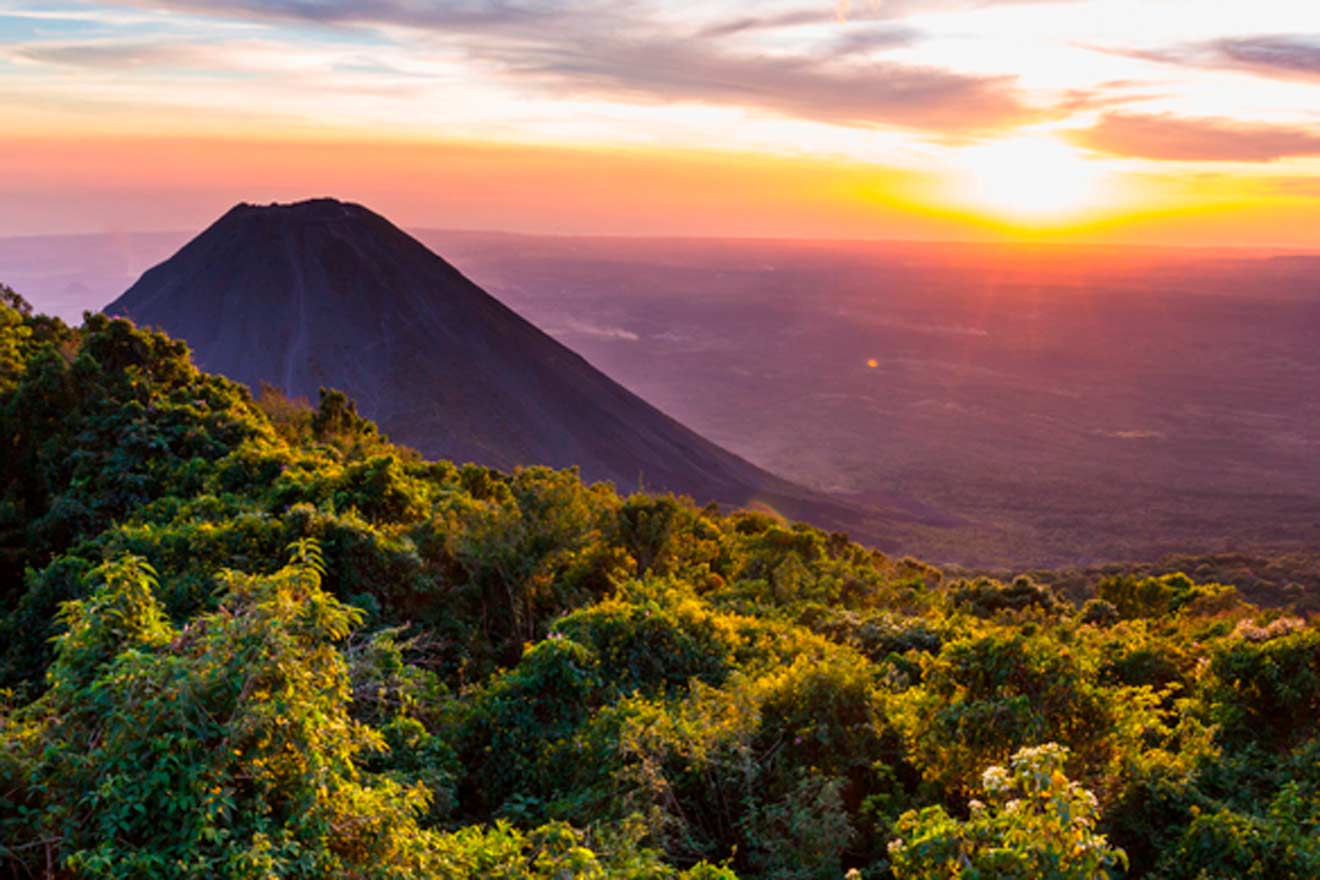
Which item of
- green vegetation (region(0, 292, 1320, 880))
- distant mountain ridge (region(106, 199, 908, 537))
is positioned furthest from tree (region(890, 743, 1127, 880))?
distant mountain ridge (region(106, 199, 908, 537))

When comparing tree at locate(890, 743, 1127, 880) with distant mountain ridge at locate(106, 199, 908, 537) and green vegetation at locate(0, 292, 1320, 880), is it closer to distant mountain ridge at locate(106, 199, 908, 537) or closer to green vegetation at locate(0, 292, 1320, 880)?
green vegetation at locate(0, 292, 1320, 880)

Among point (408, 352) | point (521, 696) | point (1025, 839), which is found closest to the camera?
point (1025, 839)

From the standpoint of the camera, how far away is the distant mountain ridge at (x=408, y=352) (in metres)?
81.8

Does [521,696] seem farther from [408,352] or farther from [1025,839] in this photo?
[408,352]

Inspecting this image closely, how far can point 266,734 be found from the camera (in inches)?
203

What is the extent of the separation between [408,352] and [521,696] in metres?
83.4

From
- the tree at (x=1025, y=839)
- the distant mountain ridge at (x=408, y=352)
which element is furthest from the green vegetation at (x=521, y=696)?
the distant mountain ridge at (x=408, y=352)

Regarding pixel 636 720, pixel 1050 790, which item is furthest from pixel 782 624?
pixel 1050 790

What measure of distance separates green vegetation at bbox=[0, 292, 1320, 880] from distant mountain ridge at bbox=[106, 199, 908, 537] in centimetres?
5429

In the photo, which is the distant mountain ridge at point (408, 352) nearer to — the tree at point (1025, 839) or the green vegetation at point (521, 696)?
the green vegetation at point (521, 696)

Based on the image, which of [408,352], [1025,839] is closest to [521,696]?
[1025,839]

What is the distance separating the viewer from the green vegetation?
199 inches

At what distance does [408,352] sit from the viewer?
89.5m

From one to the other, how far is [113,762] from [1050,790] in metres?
5.54
